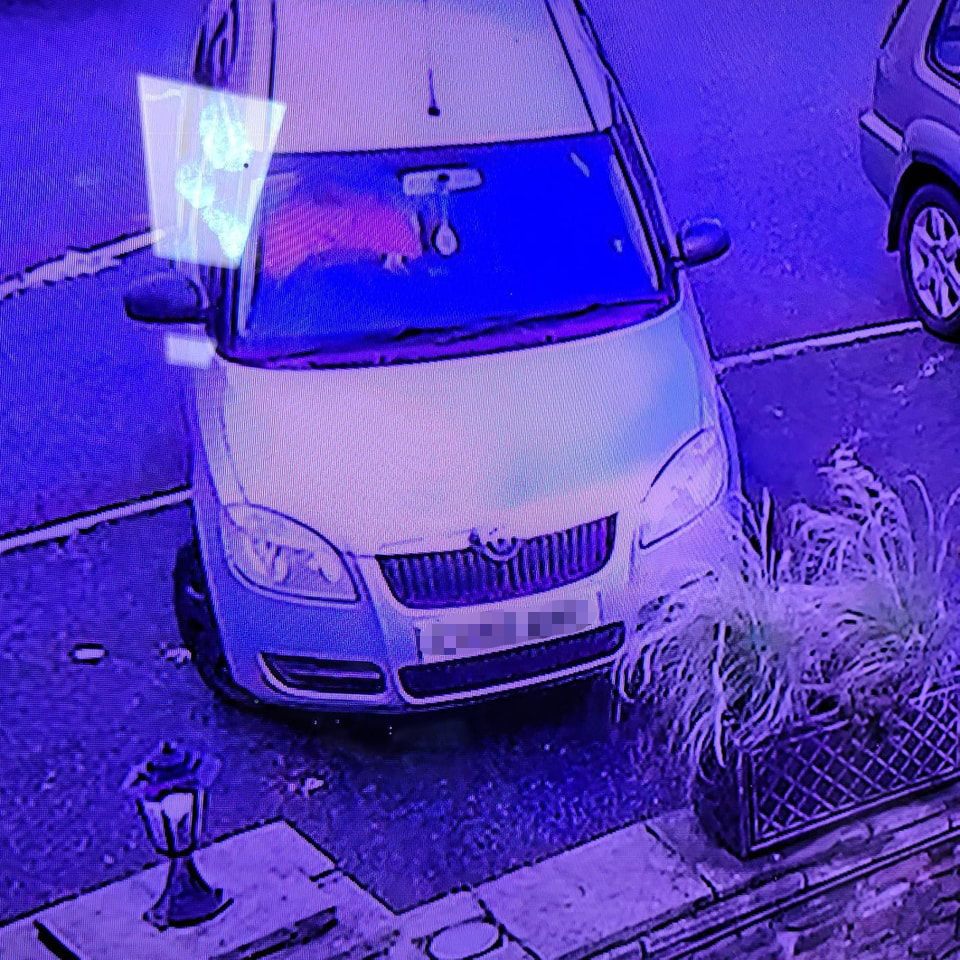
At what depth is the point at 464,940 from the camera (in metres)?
2.76

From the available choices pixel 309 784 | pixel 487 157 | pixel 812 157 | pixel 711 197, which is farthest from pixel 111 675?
pixel 812 157

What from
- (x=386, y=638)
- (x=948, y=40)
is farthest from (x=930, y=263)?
(x=386, y=638)

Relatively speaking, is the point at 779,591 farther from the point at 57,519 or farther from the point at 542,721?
the point at 57,519

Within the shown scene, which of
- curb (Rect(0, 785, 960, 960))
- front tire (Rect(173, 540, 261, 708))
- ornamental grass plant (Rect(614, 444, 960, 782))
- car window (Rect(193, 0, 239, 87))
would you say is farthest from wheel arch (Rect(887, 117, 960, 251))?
front tire (Rect(173, 540, 261, 708))

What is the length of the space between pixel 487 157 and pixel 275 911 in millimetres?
1356

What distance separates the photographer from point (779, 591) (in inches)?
114

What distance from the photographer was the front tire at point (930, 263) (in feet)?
10.0

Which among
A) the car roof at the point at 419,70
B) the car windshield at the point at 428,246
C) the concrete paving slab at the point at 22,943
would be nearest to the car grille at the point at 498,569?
the car windshield at the point at 428,246

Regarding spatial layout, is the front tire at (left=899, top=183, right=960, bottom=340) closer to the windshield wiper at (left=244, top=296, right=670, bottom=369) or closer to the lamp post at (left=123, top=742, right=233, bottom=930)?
the windshield wiper at (left=244, top=296, right=670, bottom=369)

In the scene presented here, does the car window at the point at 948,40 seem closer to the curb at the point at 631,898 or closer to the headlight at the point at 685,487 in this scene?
the headlight at the point at 685,487

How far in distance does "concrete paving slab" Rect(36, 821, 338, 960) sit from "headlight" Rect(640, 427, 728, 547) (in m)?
0.83

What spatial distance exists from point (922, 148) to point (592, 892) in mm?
1560

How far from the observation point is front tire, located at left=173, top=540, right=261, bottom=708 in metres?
2.62

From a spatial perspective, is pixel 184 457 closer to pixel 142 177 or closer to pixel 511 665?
pixel 142 177
